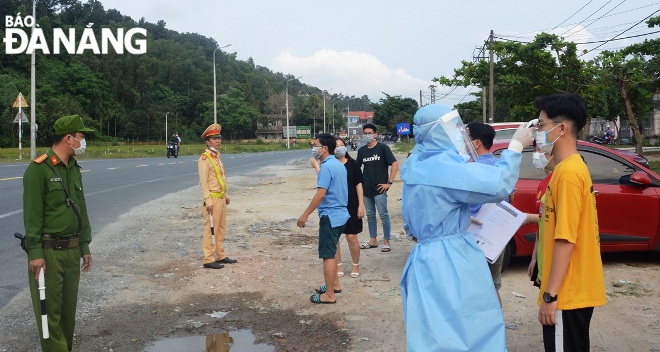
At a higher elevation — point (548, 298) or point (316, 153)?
point (316, 153)

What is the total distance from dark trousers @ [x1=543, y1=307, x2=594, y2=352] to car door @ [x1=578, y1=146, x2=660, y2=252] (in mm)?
4420

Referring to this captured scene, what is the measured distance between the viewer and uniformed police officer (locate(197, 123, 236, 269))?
8312 mm

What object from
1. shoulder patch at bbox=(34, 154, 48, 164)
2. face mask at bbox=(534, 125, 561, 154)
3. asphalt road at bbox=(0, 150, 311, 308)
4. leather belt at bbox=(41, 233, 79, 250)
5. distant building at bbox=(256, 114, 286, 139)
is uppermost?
distant building at bbox=(256, 114, 286, 139)

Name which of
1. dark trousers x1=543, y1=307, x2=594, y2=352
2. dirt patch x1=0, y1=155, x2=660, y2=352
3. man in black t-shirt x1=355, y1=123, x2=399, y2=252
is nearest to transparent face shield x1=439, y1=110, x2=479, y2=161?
dark trousers x1=543, y1=307, x2=594, y2=352

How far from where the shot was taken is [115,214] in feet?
43.4

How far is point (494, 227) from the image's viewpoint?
3.67m

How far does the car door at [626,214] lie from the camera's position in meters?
7.29

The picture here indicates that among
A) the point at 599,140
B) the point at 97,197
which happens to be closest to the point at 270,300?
the point at 97,197

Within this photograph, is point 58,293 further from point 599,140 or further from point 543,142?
point 599,140

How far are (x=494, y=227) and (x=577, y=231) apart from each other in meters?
0.66

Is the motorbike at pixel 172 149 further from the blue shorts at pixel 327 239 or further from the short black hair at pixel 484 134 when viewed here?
the short black hair at pixel 484 134

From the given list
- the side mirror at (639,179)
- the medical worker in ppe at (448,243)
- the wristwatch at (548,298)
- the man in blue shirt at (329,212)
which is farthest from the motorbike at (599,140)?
the medical worker in ppe at (448,243)

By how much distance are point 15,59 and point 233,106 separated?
34.9 metres

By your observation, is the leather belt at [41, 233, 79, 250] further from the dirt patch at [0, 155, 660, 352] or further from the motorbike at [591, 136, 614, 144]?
the motorbike at [591, 136, 614, 144]
